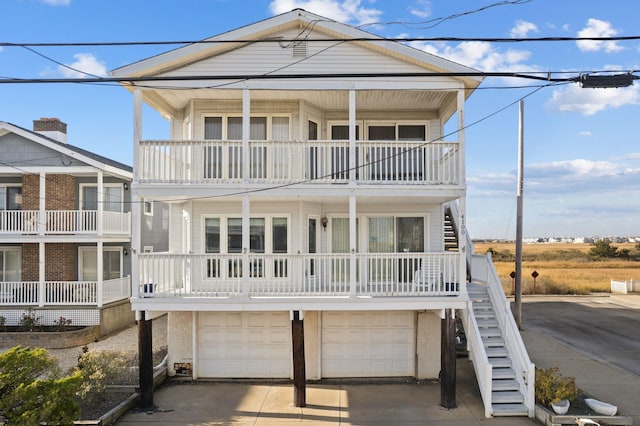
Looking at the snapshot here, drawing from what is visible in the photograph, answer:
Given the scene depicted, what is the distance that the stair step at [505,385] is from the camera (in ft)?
33.1

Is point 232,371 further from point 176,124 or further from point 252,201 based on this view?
point 176,124

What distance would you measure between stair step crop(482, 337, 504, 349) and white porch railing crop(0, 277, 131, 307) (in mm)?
14518

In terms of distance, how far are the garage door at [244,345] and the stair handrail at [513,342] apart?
5882 millimetres

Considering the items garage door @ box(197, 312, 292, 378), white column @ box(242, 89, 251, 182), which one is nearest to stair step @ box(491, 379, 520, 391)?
garage door @ box(197, 312, 292, 378)

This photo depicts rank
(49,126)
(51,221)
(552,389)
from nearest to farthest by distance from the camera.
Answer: (552,389), (51,221), (49,126)

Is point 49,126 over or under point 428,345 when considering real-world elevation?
over

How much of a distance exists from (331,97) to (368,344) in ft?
23.5

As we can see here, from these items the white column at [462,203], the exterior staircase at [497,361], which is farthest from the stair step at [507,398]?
the white column at [462,203]

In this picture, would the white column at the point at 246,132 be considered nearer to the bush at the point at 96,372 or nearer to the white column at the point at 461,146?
the white column at the point at 461,146

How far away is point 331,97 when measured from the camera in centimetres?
1198

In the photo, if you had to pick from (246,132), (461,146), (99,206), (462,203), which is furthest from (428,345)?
(99,206)

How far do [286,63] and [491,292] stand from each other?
848 centimetres

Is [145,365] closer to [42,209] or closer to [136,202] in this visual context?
[136,202]

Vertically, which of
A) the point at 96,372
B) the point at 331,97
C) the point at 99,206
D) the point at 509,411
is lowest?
the point at 509,411
